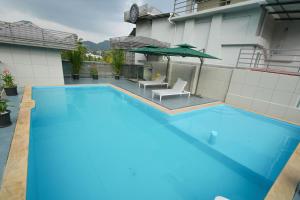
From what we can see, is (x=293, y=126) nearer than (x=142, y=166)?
No

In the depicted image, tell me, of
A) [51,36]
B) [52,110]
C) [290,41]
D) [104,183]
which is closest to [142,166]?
[104,183]

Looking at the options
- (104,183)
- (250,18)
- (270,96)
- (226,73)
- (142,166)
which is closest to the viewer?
(104,183)

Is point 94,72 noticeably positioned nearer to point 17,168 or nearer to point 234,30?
point 17,168

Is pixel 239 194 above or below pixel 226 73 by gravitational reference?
below

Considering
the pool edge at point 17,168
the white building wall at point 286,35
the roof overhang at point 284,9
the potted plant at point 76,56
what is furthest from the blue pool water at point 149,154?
the white building wall at point 286,35

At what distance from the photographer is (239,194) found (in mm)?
2717

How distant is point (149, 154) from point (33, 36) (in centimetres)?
895

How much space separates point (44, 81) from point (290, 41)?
55.3 ft

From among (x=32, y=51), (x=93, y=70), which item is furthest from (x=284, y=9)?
(x=32, y=51)

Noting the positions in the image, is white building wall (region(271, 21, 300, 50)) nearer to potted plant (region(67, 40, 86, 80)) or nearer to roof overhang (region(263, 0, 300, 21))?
roof overhang (region(263, 0, 300, 21))

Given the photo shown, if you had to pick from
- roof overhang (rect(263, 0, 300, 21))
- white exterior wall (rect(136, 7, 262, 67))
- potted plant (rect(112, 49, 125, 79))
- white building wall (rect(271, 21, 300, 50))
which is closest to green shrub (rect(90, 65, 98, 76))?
potted plant (rect(112, 49, 125, 79))

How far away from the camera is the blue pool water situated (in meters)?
2.64

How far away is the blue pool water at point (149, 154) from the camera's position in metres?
2.64

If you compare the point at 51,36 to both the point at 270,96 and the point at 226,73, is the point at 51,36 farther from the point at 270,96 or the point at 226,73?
the point at 270,96
